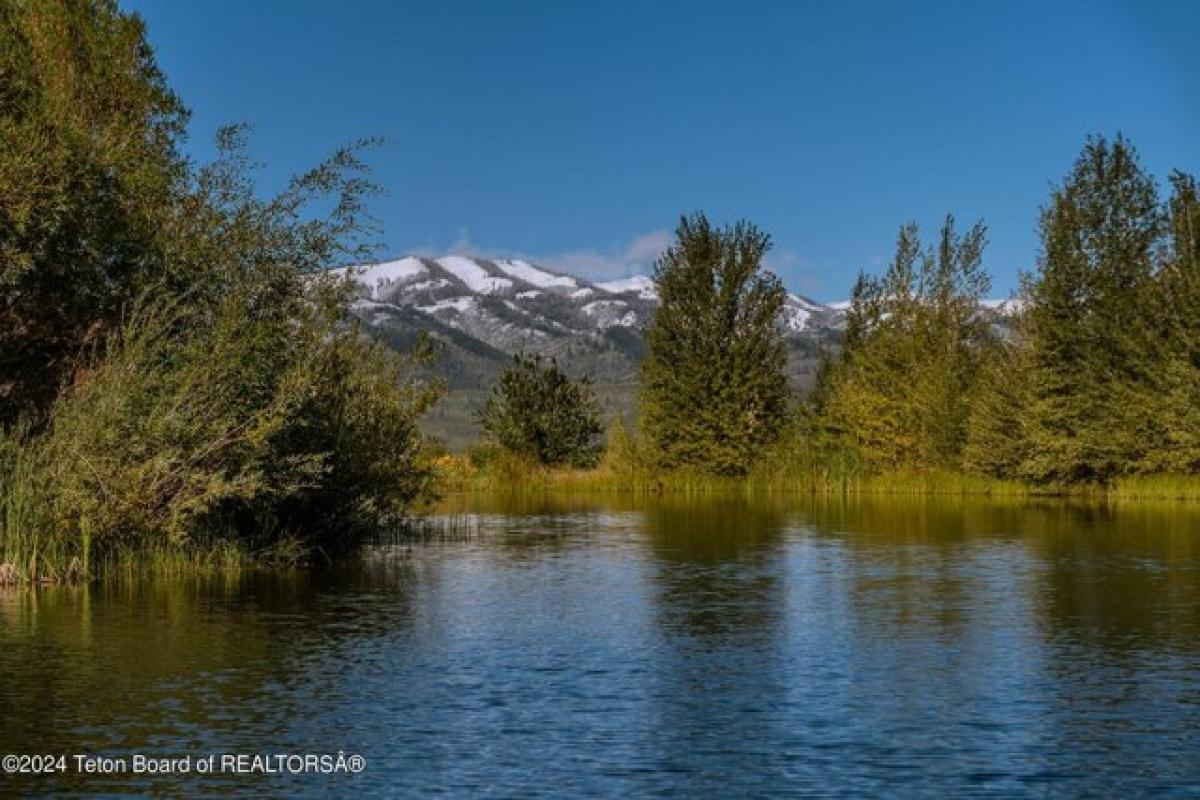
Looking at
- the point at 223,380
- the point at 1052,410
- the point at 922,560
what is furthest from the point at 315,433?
the point at 1052,410

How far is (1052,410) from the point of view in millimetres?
67625

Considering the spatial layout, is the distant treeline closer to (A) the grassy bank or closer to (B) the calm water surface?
(A) the grassy bank

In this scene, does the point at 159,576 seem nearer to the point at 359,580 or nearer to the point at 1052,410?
the point at 359,580

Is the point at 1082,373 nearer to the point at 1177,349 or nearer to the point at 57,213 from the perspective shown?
the point at 1177,349

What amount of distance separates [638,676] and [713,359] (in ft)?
222

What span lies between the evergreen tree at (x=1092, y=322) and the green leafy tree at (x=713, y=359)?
62.2ft

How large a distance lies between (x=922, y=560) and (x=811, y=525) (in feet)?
44.6

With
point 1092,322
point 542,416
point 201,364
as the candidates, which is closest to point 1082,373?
point 1092,322

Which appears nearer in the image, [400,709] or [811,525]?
[400,709]

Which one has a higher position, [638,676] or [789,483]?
[789,483]

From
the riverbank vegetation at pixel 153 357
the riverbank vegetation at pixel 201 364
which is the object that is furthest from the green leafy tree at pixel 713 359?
the riverbank vegetation at pixel 153 357

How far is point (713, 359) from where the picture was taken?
283ft

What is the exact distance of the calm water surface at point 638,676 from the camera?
45.9 feet

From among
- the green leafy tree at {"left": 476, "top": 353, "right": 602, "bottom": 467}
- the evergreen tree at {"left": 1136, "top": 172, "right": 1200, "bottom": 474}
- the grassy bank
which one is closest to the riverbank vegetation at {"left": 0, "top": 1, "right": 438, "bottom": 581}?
the grassy bank
